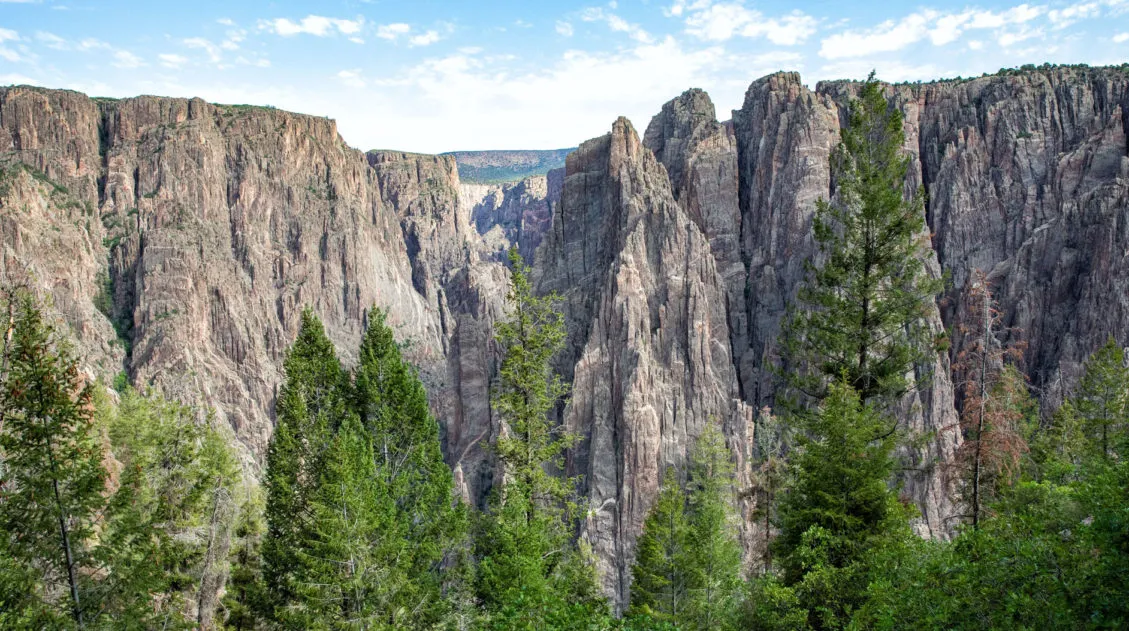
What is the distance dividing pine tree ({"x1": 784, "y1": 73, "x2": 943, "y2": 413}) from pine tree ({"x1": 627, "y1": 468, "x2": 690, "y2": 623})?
11.4 m

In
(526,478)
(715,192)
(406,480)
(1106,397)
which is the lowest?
(406,480)

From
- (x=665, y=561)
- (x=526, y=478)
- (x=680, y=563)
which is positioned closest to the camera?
(x=526, y=478)

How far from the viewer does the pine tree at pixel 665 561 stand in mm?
28641

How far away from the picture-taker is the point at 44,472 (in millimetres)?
16281

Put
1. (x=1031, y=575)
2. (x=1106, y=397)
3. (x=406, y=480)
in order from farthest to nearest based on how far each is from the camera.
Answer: (x=1106, y=397)
(x=406, y=480)
(x=1031, y=575)

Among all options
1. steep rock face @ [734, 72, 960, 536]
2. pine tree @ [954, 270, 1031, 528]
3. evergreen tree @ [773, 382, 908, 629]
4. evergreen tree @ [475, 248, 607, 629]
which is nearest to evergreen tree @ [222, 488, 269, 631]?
evergreen tree @ [475, 248, 607, 629]

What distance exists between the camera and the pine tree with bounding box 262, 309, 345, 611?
24.9 metres

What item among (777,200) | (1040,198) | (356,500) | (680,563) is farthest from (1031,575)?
(1040,198)

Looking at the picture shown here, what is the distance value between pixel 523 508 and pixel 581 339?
62.5m

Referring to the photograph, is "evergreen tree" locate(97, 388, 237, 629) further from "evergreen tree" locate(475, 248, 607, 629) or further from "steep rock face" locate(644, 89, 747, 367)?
A: "steep rock face" locate(644, 89, 747, 367)

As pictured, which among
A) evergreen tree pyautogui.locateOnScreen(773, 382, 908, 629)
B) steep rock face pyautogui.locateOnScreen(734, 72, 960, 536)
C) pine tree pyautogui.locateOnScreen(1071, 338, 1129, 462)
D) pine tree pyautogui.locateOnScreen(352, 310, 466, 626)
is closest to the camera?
evergreen tree pyautogui.locateOnScreen(773, 382, 908, 629)

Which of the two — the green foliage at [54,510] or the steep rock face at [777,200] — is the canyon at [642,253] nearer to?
the steep rock face at [777,200]

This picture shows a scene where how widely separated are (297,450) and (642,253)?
5941 centimetres

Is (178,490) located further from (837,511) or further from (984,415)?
(984,415)
